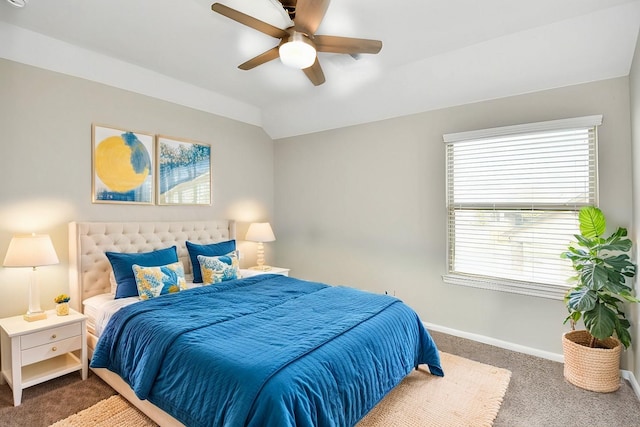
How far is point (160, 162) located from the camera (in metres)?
3.72

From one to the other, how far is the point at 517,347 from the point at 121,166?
4237 millimetres

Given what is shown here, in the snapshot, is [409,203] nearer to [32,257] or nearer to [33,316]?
[32,257]

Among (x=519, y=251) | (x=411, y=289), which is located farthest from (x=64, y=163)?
(x=519, y=251)

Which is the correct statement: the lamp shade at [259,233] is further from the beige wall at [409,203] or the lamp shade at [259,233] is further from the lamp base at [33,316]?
the lamp base at [33,316]

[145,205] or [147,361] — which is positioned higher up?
[145,205]

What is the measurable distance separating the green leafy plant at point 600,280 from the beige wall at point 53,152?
3894 millimetres

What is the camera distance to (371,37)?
281cm

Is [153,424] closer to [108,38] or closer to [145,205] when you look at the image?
[145,205]

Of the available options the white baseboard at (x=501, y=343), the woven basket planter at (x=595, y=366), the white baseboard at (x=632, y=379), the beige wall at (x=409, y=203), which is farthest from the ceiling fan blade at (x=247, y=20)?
the white baseboard at (x=632, y=379)

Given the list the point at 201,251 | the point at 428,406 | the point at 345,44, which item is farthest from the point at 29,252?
the point at 428,406

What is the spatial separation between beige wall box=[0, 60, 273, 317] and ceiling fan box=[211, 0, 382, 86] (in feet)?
6.35

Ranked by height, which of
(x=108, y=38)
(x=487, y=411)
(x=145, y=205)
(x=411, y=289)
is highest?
(x=108, y=38)

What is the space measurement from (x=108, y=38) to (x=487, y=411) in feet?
13.5

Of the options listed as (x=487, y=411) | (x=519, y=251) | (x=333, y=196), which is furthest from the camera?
(x=333, y=196)
